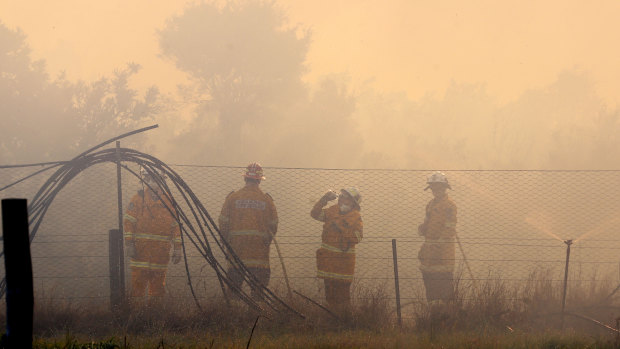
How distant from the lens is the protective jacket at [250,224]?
822cm

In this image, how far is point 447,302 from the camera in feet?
23.0

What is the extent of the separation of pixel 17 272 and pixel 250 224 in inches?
226

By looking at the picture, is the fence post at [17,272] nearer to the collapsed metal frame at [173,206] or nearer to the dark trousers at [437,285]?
the collapsed metal frame at [173,206]

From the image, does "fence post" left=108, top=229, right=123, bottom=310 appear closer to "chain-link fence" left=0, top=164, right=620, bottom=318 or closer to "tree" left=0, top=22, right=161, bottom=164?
"chain-link fence" left=0, top=164, right=620, bottom=318

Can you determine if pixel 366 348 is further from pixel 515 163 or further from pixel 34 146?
pixel 515 163

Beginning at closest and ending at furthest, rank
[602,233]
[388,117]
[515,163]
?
[602,233] → [515,163] → [388,117]

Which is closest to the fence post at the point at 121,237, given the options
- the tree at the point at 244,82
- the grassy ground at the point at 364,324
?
the grassy ground at the point at 364,324

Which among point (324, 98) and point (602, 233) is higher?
point (324, 98)

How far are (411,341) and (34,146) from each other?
17721 millimetres

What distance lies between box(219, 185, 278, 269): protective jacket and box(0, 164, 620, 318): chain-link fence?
1.09 m

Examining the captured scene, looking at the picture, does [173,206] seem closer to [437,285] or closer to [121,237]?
[121,237]

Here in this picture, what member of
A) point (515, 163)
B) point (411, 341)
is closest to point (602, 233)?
point (515, 163)

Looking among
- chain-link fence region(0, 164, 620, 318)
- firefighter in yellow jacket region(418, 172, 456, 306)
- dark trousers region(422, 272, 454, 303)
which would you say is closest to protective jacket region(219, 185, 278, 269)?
chain-link fence region(0, 164, 620, 318)

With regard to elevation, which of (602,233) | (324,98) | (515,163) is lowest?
(602,233)
